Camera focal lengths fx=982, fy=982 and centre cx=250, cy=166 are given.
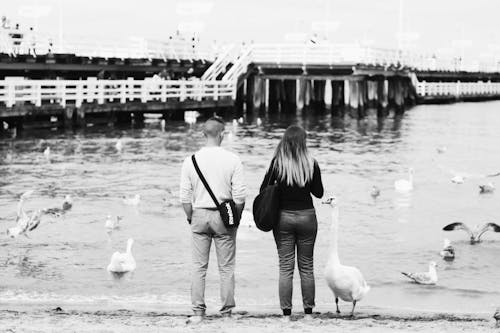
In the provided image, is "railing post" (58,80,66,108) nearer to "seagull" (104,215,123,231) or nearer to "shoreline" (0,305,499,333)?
"seagull" (104,215,123,231)

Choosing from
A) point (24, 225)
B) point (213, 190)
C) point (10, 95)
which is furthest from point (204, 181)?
point (10, 95)

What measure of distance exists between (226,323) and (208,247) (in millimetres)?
663

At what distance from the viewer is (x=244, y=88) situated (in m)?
60.5

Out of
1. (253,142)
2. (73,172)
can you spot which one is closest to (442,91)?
(253,142)

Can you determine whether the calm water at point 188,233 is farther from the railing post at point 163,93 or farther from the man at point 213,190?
the railing post at point 163,93

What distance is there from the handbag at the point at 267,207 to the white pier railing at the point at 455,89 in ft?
255

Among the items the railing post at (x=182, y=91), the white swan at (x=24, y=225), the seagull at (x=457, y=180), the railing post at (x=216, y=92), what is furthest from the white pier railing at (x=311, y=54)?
the white swan at (x=24, y=225)

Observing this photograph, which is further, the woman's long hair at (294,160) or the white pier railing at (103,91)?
the white pier railing at (103,91)

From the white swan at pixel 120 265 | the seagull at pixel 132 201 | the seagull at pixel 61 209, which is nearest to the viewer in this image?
the white swan at pixel 120 265

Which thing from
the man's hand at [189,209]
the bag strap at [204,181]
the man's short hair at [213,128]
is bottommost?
the man's hand at [189,209]

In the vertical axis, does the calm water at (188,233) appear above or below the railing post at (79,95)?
below

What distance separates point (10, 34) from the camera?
157ft

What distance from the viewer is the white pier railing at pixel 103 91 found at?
36.2 m

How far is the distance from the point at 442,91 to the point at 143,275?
267 feet
